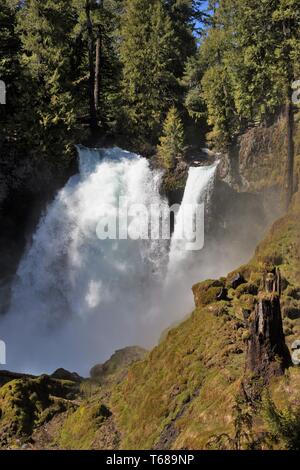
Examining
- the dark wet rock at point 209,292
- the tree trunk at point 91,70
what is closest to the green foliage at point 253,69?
the tree trunk at point 91,70

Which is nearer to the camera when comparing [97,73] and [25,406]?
[25,406]

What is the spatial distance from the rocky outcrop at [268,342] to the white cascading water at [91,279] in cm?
1535

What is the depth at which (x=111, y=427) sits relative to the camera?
36.5ft

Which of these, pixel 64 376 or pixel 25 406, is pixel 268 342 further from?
pixel 64 376

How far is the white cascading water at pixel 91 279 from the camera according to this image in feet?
Answer: 80.9

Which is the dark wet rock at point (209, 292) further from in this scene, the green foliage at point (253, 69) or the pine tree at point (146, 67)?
the pine tree at point (146, 67)

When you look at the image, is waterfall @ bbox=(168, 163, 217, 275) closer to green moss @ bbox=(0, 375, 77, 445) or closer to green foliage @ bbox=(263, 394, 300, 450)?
green moss @ bbox=(0, 375, 77, 445)

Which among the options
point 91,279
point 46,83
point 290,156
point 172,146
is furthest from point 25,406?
point 46,83

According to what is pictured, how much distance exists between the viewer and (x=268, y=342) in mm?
8375

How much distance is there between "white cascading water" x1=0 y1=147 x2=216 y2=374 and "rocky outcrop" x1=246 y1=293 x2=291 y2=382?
15.3 metres

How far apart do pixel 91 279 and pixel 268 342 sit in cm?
1955

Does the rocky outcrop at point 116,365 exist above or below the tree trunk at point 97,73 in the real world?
below

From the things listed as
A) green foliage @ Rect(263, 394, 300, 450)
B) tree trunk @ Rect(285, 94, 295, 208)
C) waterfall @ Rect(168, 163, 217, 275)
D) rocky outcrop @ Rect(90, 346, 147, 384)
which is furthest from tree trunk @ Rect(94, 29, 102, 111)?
green foliage @ Rect(263, 394, 300, 450)
